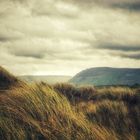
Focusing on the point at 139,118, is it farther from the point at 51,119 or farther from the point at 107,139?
the point at 51,119

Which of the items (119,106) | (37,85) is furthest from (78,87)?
(37,85)

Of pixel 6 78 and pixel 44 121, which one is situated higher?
pixel 6 78

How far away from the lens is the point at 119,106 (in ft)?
25.8

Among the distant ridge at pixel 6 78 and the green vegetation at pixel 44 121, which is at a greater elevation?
the distant ridge at pixel 6 78

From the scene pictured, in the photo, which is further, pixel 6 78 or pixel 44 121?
pixel 6 78

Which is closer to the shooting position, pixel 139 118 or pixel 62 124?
pixel 62 124

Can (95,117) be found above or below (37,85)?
below

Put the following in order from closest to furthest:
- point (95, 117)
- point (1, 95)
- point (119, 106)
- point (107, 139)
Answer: point (107, 139) < point (1, 95) < point (95, 117) < point (119, 106)

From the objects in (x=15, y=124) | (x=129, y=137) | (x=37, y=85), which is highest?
(x=37, y=85)

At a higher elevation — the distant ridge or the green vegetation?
the distant ridge

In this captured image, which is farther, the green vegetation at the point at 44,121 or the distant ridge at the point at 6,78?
the distant ridge at the point at 6,78

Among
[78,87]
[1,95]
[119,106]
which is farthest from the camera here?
[78,87]

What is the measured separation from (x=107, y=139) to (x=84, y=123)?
0.41m

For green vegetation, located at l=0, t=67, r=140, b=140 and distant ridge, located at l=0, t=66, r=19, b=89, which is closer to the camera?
green vegetation, located at l=0, t=67, r=140, b=140
